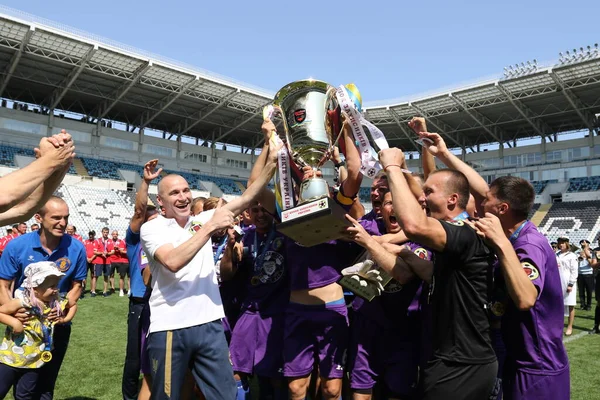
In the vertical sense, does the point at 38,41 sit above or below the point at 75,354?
above

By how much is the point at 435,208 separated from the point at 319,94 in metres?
1.40

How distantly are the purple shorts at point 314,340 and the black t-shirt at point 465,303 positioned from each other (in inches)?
40.6

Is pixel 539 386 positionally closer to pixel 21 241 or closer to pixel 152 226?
pixel 152 226

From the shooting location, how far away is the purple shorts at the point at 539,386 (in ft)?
8.16

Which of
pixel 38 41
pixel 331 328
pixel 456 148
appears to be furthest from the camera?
pixel 456 148

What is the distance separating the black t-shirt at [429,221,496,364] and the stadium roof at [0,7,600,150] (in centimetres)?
2736

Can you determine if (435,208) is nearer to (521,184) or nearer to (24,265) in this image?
(521,184)

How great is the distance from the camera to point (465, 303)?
2336 millimetres

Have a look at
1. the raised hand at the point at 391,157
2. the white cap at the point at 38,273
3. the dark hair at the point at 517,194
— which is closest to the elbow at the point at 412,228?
the raised hand at the point at 391,157

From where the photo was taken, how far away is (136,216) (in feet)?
13.3

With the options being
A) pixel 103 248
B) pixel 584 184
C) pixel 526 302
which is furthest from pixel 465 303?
pixel 584 184

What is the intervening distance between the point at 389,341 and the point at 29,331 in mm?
2530

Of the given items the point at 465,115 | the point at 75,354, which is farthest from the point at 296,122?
the point at 465,115

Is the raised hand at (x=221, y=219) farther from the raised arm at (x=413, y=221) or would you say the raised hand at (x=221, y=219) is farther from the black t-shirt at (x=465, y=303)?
the black t-shirt at (x=465, y=303)
